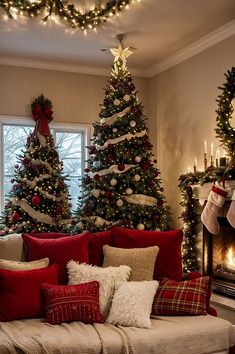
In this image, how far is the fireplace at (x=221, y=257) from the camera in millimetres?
4633

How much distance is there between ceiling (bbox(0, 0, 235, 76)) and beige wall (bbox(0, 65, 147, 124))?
122 millimetres

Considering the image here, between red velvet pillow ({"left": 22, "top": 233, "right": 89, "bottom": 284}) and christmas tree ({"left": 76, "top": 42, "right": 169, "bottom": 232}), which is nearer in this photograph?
red velvet pillow ({"left": 22, "top": 233, "right": 89, "bottom": 284})

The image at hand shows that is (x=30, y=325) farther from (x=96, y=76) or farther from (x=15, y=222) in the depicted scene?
(x=96, y=76)

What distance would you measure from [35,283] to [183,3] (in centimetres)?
286

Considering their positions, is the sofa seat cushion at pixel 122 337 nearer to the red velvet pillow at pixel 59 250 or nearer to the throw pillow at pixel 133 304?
the throw pillow at pixel 133 304

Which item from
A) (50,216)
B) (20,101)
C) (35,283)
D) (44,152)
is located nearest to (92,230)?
(50,216)

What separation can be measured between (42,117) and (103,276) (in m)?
3.02

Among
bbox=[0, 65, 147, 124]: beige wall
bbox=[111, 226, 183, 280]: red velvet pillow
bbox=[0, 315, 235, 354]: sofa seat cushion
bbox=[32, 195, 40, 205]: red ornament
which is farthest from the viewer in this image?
bbox=[0, 65, 147, 124]: beige wall

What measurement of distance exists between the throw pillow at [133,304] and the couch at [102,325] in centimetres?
5

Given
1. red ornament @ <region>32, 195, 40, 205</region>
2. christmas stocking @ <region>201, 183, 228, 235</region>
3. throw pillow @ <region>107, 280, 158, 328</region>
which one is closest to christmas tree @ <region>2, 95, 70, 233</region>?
red ornament @ <region>32, 195, 40, 205</region>

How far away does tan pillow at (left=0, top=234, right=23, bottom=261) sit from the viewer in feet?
11.2

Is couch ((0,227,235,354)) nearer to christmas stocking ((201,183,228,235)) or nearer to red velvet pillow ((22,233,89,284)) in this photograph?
red velvet pillow ((22,233,89,284))

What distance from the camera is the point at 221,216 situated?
4676mm

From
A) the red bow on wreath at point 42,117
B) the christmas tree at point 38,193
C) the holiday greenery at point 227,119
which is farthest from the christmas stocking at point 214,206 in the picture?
the red bow on wreath at point 42,117
